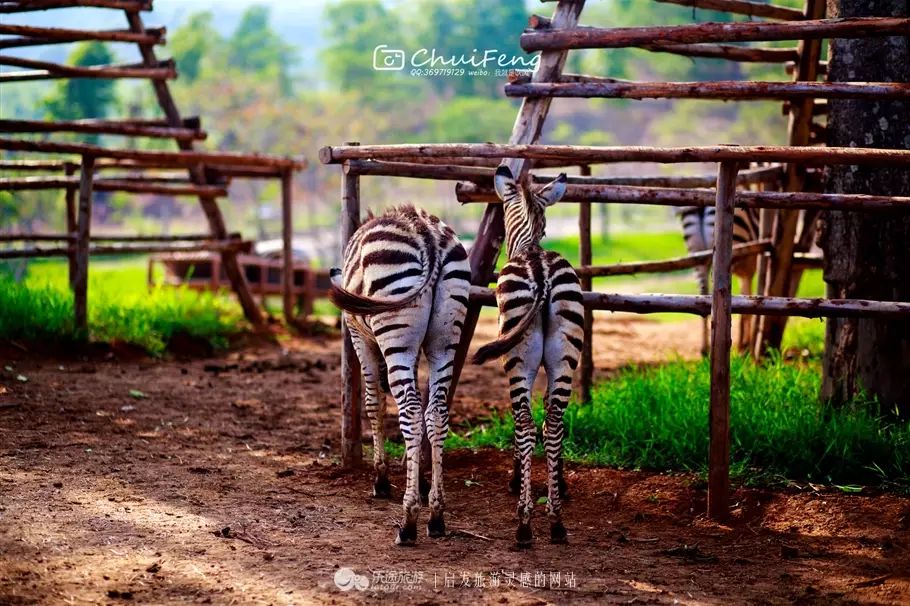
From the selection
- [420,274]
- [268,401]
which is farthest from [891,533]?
[268,401]

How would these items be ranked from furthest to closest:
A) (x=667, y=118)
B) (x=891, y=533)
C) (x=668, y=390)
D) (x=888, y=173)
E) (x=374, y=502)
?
1. (x=667, y=118)
2. (x=668, y=390)
3. (x=888, y=173)
4. (x=374, y=502)
5. (x=891, y=533)

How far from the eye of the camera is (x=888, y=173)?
6188mm

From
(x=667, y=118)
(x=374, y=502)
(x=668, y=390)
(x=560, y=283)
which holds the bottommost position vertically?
(x=374, y=502)

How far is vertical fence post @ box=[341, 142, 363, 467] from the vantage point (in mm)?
6121

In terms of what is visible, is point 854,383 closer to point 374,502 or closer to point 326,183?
point 374,502

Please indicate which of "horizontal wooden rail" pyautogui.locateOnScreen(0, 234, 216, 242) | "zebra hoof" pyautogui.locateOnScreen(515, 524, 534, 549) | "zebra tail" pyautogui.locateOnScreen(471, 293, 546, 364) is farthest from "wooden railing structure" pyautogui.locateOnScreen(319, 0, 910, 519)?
"horizontal wooden rail" pyautogui.locateOnScreen(0, 234, 216, 242)

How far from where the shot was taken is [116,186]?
400 inches

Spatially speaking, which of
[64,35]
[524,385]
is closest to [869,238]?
[524,385]

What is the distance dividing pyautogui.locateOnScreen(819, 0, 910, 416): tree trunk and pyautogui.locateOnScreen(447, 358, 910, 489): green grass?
9.4 inches

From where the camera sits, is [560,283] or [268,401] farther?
[268,401]

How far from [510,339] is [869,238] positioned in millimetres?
2793

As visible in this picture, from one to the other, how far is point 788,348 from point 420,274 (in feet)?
19.2

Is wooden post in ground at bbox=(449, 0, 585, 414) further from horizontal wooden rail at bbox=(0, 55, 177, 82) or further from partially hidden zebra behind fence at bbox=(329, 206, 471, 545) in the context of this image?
horizontal wooden rail at bbox=(0, 55, 177, 82)

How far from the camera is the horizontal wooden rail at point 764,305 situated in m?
4.94
